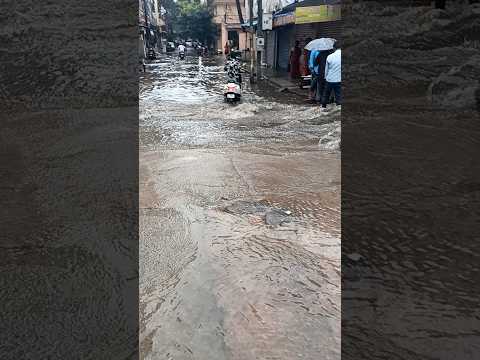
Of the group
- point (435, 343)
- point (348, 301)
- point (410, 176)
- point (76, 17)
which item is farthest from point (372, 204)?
point (76, 17)

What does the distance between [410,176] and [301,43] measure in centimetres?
1152

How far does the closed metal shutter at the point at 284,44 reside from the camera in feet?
52.9

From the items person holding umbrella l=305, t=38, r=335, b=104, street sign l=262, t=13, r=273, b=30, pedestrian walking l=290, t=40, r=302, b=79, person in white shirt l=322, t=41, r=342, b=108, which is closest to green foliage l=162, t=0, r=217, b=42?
street sign l=262, t=13, r=273, b=30

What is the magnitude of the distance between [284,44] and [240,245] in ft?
48.8

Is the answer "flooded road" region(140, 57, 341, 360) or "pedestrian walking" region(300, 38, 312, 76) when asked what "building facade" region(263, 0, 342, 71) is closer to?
"pedestrian walking" region(300, 38, 312, 76)

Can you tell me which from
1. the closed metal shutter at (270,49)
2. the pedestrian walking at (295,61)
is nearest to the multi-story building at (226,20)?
the closed metal shutter at (270,49)

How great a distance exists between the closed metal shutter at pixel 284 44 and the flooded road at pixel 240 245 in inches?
388

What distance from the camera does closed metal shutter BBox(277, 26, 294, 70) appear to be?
52.9 ft

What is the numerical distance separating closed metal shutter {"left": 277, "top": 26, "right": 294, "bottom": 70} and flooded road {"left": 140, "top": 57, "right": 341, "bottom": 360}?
9.86 meters

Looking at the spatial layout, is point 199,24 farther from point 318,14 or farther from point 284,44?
point 318,14

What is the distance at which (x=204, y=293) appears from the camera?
8.80 feet

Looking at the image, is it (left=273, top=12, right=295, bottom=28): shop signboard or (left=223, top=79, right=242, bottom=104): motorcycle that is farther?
(left=273, top=12, right=295, bottom=28): shop signboard

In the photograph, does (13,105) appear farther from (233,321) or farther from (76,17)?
(233,321)

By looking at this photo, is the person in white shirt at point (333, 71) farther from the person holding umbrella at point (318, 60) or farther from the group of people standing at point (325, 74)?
the person holding umbrella at point (318, 60)
